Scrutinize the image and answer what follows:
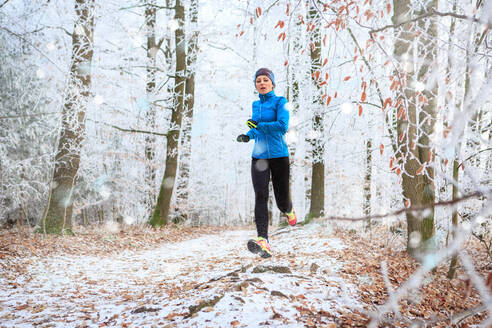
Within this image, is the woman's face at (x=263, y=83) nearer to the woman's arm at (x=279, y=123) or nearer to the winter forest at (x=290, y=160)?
the woman's arm at (x=279, y=123)

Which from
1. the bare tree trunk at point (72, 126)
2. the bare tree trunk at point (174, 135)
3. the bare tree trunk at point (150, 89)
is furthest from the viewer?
the bare tree trunk at point (150, 89)

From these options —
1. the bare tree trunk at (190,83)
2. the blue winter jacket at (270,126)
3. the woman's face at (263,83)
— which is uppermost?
the bare tree trunk at (190,83)

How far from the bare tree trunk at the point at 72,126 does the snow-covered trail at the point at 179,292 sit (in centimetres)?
Result: 232

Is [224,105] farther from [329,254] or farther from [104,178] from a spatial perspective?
[329,254]

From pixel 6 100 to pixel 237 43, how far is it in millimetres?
8843

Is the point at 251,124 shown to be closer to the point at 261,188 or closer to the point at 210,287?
the point at 261,188

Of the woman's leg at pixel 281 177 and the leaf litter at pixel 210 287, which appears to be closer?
the leaf litter at pixel 210 287

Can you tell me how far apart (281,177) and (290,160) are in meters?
6.83

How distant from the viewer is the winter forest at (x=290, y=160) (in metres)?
2.66

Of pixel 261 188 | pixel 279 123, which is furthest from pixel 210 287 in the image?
pixel 279 123

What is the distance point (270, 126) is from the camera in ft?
12.7

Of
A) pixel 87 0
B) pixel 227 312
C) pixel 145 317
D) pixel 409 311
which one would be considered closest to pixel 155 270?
pixel 145 317

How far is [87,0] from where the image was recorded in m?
8.64

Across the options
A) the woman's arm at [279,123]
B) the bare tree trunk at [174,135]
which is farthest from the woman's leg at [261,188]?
the bare tree trunk at [174,135]
